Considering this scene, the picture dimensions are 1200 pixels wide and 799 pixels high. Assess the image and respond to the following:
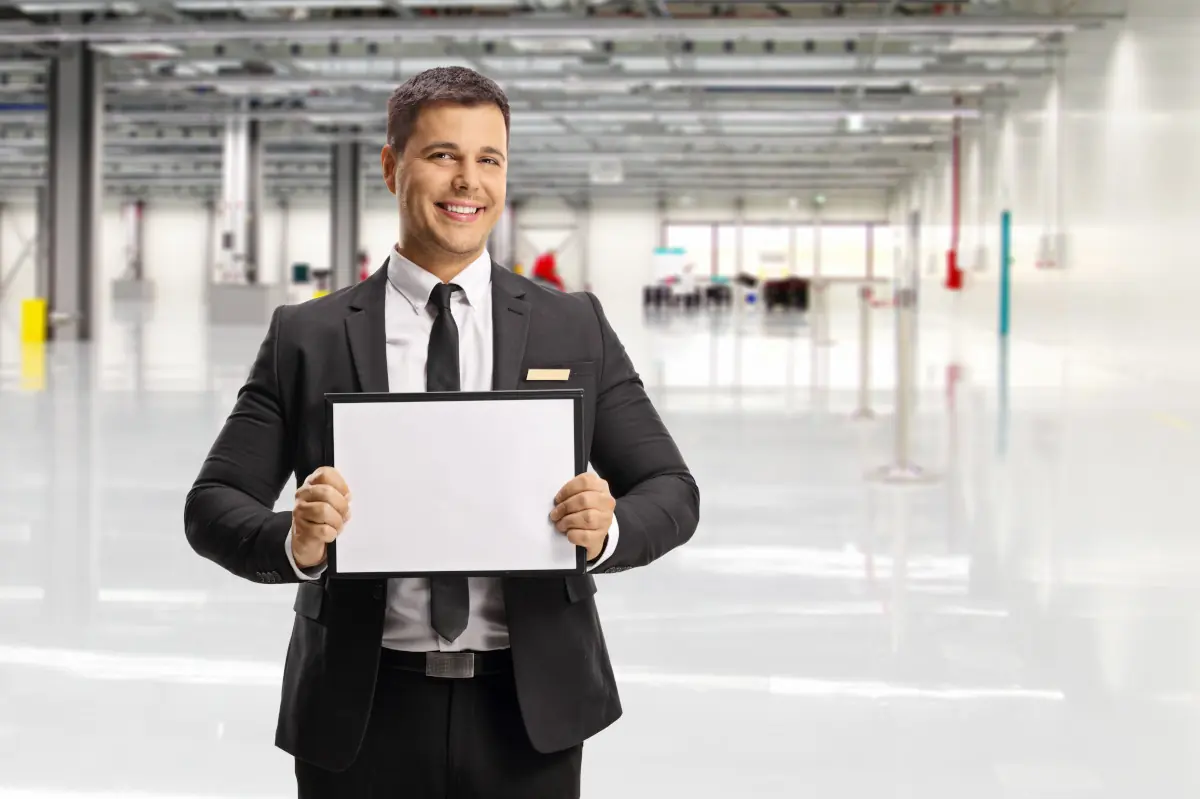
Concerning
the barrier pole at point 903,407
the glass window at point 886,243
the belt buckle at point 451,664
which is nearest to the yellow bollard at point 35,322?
the barrier pole at point 903,407

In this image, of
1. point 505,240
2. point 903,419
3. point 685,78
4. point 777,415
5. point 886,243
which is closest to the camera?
point 903,419

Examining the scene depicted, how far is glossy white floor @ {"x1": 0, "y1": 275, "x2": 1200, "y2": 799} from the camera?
3.14 m

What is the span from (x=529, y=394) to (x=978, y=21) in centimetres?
1698

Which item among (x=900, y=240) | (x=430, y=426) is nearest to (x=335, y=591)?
(x=430, y=426)

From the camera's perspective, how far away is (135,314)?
33375 millimetres

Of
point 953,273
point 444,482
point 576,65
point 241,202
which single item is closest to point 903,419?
point 444,482

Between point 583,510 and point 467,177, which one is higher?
point 467,177

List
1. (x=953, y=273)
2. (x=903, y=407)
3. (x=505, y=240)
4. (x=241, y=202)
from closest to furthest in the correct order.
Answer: (x=903, y=407), (x=241, y=202), (x=953, y=273), (x=505, y=240)

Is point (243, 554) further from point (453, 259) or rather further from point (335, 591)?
point (453, 259)

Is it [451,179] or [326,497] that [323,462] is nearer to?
[326,497]

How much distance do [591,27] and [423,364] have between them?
16.0m

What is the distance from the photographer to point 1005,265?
80.2 feet

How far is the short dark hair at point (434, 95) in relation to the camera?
5.06 ft

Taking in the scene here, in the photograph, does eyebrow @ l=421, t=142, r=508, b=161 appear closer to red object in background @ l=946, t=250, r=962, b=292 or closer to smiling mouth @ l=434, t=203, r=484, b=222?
smiling mouth @ l=434, t=203, r=484, b=222
